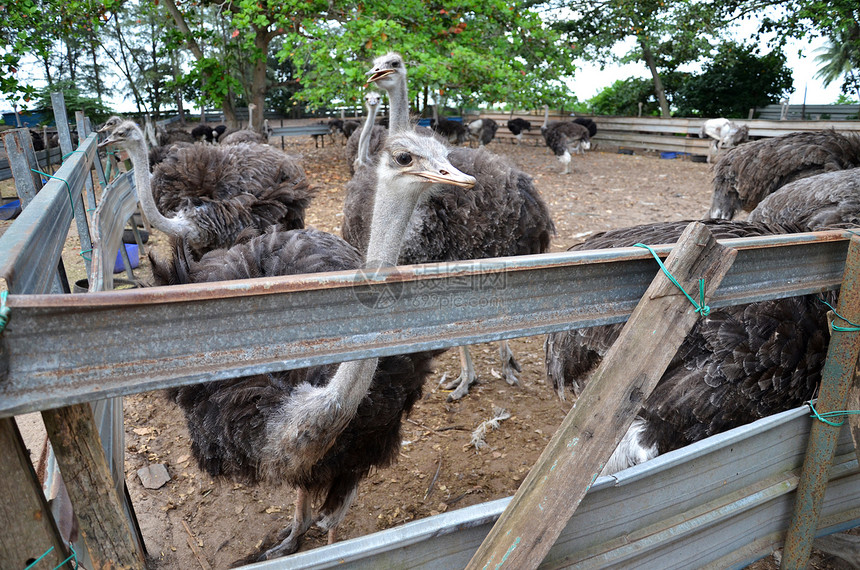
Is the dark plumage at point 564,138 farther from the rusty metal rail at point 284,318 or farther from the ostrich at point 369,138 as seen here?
the rusty metal rail at point 284,318

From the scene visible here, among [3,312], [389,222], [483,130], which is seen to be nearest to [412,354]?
[389,222]

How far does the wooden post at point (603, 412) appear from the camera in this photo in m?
1.33

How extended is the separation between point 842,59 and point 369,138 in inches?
807

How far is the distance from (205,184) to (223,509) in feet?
8.55

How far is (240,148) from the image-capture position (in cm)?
521

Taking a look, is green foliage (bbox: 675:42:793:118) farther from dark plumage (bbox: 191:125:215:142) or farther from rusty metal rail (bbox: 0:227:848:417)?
rusty metal rail (bbox: 0:227:848:417)

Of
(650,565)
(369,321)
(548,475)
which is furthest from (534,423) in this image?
(369,321)

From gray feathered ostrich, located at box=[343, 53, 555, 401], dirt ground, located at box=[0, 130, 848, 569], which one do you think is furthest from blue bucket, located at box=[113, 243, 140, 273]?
gray feathered ostrich, located at box=[343, 53, 555, 401]

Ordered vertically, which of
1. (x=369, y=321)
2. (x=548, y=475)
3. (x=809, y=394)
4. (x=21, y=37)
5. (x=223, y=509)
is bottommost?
Result: (x=223, y=509)

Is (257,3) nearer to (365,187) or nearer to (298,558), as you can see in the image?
(365,187)

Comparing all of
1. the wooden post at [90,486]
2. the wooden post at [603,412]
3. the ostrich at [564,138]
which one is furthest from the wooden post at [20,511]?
the ostrich at [564,138]

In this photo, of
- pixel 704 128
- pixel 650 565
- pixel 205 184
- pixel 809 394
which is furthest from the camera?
pixel 704 128

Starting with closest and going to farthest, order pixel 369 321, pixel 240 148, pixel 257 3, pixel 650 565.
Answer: pixel 369 321
pixel 650 565
pixel 240 148
pixel 257 3

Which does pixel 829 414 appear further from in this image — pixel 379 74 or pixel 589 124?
pixel 589 124
